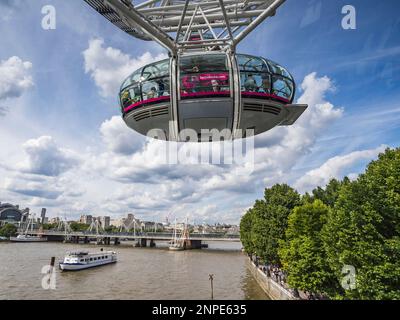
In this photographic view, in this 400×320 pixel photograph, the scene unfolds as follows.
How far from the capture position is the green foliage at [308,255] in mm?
17312

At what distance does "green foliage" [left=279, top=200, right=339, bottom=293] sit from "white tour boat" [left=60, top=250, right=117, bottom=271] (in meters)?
32.3

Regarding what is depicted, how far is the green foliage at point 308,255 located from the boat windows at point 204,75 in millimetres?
11285

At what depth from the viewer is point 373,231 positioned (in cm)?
1168

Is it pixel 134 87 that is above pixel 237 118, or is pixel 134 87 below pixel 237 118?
above

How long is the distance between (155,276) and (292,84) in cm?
3108

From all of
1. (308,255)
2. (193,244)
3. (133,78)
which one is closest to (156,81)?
(133,78)

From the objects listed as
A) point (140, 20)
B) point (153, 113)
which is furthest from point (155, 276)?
point (140, 20)

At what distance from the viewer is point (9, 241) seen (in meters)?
98.4

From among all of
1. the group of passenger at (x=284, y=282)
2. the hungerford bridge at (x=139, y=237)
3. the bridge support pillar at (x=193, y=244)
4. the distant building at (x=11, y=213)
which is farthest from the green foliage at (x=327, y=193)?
the distant building at (x=11, y=213)

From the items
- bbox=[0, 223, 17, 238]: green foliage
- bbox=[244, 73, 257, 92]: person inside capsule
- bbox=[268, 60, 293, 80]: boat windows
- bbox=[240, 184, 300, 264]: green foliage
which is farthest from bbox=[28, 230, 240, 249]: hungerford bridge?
bbox=[244, 73, 257, 92]: person inside capsule

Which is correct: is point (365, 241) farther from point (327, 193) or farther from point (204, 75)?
point (327, 193)

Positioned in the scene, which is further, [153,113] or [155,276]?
[155,276]
